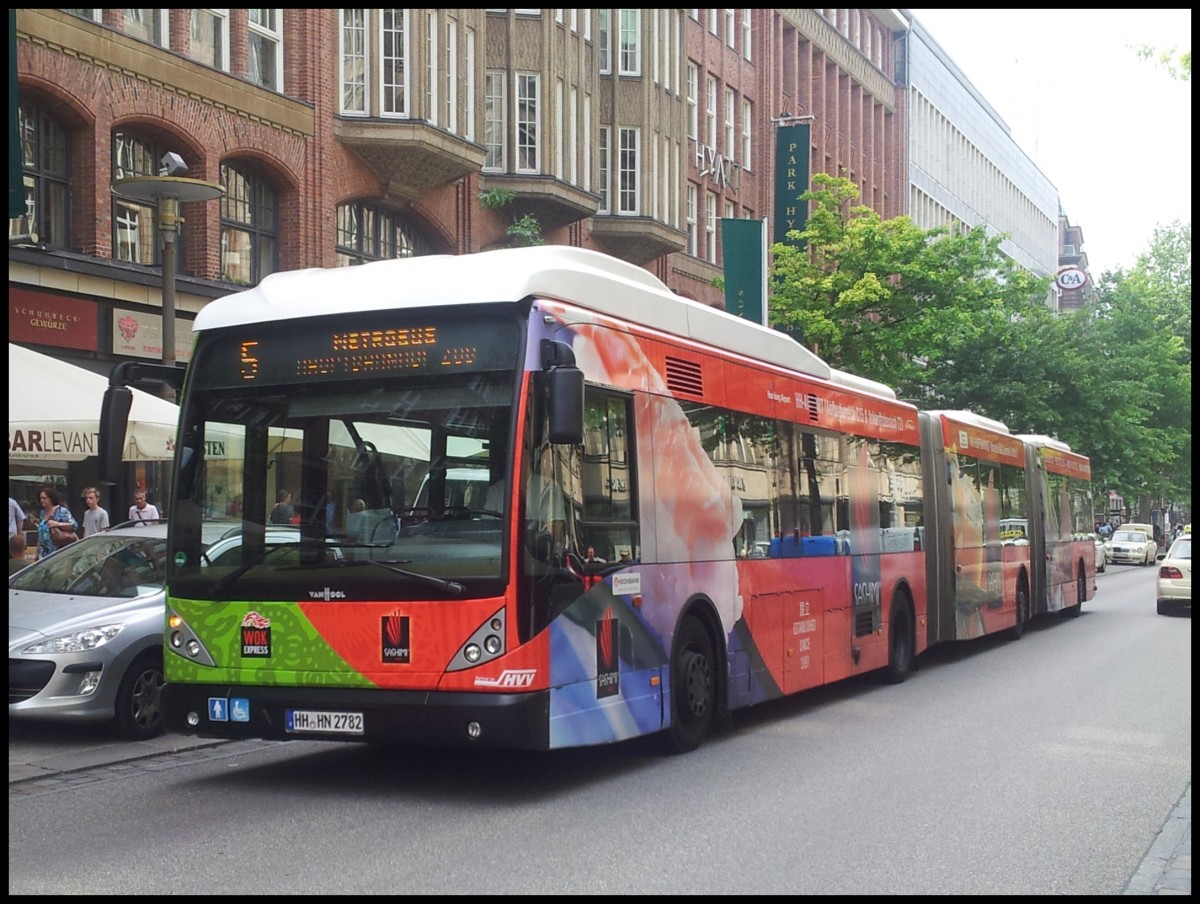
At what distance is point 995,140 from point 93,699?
8524 cm

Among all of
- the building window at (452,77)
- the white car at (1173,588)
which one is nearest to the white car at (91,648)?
the building window at (452,77)

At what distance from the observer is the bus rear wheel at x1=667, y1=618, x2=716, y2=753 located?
1019 centimetres

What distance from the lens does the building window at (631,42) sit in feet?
130

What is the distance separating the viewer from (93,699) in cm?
1063

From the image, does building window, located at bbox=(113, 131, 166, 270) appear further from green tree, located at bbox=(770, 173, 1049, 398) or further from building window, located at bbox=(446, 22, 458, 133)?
green tree, located at bbox=(770, 173, 1049, 398)

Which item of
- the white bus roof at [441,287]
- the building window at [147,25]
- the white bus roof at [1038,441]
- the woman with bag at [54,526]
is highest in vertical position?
the building window at [147,25]

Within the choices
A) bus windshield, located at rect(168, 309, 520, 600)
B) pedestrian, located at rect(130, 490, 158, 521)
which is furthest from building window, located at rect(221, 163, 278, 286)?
bus windshield, located at rect(168, 309, 520, 600)

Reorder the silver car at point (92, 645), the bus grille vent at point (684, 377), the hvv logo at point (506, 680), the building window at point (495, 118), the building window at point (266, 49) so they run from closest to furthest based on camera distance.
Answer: the hvv logo at point (506, 680) → the bus grille vent at point (684, 377) → the silver car at point (92, 645) → the building window at point (266, 49) → the building window at point (495, 118)

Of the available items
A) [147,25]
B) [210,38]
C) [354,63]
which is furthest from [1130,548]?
[147,25]

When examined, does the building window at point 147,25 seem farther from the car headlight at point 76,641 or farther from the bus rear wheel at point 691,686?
the bus rear wheel at point 691,686

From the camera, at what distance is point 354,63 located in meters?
28.9

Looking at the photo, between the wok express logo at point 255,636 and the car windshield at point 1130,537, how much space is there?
56.1 m

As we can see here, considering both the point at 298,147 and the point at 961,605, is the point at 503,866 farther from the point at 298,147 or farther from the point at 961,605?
the point at 298,147

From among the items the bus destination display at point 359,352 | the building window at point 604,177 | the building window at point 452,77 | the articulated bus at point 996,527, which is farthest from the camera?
the building window at point 604,177
